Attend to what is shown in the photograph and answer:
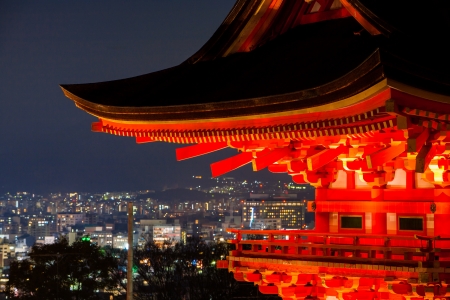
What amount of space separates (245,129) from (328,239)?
184 centimetres

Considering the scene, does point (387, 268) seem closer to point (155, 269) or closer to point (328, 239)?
point (328, 239)

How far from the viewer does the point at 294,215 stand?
214 feet

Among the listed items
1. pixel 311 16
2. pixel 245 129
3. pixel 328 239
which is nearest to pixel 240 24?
pixel 311 16

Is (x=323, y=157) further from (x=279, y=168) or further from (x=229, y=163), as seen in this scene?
(x=229, y=163)

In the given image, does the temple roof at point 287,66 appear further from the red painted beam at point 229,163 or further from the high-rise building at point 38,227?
the high-rise building at point 38,227

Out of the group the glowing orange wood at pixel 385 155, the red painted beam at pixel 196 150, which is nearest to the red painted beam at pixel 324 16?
the red painted beam at pixel 196 150

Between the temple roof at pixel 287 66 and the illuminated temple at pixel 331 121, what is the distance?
0.05 ft

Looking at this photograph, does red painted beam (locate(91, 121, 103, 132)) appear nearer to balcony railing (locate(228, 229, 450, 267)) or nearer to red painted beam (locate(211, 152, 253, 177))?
red painted beam (locate(211, 152, 253, 177))

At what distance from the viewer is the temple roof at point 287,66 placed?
6.30 meters

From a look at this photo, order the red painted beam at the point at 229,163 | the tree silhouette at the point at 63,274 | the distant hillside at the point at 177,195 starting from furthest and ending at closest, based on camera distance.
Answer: the distant hillside at the point at 177,195 → the tree silhouette at the point at 63,274 → the red painted beam at the point at 229,163

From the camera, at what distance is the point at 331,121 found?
22.7 feet

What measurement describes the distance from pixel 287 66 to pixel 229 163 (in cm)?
135

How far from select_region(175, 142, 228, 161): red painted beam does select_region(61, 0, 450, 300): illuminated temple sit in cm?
1

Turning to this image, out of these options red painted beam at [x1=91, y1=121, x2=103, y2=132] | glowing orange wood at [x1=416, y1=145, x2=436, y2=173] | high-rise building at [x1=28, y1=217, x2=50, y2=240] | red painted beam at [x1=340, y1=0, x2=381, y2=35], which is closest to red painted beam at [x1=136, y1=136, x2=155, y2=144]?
red painted beam at [x1=91, y1=121, x2=103, y2=132]
